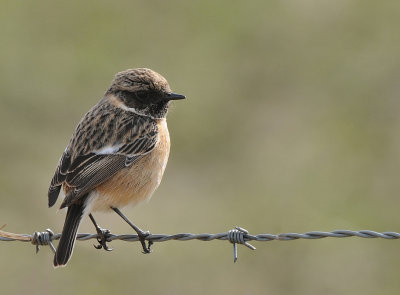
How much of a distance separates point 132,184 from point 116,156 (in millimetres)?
299

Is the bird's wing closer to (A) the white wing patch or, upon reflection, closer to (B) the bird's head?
(A) the white wing patch

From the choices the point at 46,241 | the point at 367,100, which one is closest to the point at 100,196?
the point at 46,241

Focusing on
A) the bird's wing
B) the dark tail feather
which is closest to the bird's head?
the bird's wing

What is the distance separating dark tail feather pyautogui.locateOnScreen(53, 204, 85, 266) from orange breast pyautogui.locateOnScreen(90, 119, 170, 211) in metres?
0.19

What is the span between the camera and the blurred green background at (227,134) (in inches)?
473

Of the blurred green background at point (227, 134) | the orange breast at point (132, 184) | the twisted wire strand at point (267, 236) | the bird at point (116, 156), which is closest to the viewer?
the twisted wire strand at point (267, 236)

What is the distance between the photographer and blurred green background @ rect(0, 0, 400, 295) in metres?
12.0

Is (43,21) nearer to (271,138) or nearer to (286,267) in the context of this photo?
(271,138)

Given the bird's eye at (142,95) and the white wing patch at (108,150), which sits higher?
the bird's eye at (142,95)

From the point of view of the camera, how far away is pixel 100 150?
8906mm

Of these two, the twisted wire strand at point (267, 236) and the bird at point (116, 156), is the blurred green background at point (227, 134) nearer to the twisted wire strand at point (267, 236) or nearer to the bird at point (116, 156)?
the bird at point (116, 156)

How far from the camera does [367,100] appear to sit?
640 inches

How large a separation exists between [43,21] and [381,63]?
22.3 feet

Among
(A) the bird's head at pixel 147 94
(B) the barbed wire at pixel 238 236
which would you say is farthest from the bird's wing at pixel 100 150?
(B) the barbed wire at pixel 238 236
